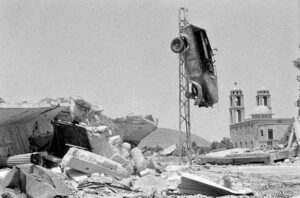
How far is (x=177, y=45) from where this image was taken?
63.8ft

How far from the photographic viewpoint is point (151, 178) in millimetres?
10047

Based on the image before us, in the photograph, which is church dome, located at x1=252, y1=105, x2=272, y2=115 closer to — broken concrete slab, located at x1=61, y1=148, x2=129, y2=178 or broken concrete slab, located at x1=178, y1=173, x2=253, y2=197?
broken concrete slab, located at x1=61, y1=148, x2=129, y2=178

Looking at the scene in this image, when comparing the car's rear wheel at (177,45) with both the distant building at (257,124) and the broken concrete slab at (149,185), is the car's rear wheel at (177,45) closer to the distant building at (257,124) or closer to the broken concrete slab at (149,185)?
the broken concrete slab at (149,185)

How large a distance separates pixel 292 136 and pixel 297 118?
58.7 inches

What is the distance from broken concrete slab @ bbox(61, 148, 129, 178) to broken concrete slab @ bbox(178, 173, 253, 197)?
227 cm

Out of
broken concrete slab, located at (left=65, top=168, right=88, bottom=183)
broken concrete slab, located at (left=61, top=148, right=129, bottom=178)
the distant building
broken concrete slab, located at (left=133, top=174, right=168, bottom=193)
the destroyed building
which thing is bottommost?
broken concrete slab, located at (left=133, top=174, right=168, bottom=193)

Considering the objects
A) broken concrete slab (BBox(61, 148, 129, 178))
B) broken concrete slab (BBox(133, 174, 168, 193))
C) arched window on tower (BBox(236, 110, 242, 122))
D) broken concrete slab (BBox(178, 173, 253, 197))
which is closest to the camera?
broken concrete slab (BBox(178, 173, 253, 197))

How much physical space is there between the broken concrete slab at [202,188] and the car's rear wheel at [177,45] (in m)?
11.0

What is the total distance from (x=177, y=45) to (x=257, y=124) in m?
43.4

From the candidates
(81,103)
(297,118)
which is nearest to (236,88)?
(297,118)

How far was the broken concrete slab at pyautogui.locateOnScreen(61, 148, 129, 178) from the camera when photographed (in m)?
10.3

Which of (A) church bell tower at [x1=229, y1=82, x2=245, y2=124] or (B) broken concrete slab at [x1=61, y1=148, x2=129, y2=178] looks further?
(A) church bell tower at [x1=229, y1=82, x2=245, y2=124]

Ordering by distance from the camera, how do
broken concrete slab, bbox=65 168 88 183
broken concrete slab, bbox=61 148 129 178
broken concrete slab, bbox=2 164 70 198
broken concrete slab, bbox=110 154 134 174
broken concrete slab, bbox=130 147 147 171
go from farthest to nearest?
broken concrete slab, bbox=130 147 147 171 → broken concrete slab, bbox=110 154 134 174 → broken concrete slab, bbox=61 148 129 178 → broken concrete slab, bbox=65 168 88 183 → broken concrete slab, bbox=2 164 70 198

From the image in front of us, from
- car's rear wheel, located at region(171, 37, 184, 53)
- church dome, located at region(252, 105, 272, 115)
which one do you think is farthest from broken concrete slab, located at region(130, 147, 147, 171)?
church dome, located at region(252, 105, 272, 115)
